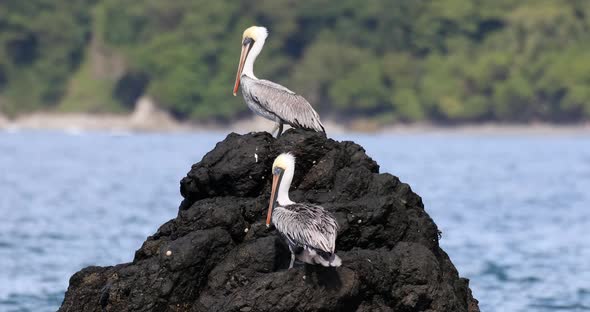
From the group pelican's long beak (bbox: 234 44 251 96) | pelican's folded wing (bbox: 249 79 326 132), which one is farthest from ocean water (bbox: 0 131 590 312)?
pelican's folded wing (bbox: 249 79 326 132)

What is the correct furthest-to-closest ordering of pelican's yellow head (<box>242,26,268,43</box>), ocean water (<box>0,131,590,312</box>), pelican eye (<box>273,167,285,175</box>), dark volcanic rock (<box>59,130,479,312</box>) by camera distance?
1. ocean water (<box>0,131,590,312</box>)
2. pelican's yellow head (<box>242,26,268,43</box>)
3. pelican eye (<box>273,167,285,175</box>)
4. dark volcanic rock (<box>59,130,479,312</box>)

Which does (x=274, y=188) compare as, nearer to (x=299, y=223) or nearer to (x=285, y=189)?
(x=285, y=189)

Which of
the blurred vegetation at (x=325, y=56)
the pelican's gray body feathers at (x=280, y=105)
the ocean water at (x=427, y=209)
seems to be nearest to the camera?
the pelican's gray body feathers at (x=280, y=105)

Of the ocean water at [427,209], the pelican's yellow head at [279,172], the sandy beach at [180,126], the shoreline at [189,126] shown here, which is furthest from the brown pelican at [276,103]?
the shoreline at [189,126]

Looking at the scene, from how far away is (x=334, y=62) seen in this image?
13225 cm

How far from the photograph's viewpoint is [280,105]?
648 inches

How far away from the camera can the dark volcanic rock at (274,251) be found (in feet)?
45.7

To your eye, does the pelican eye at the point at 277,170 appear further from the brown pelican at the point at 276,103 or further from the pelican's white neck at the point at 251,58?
the pelican's white neck at the point at 251,58

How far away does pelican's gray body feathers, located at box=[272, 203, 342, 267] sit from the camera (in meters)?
13.3

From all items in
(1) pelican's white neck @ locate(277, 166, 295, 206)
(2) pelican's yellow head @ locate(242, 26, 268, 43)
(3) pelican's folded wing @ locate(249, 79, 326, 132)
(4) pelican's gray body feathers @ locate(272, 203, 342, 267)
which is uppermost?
(2) pelican's yellow head @ locate(242, 26, 268, 43)

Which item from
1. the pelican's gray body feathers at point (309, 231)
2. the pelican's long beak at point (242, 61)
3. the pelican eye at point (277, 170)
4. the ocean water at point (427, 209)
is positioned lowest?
the pelican's gray body feathers at point (309, 231)

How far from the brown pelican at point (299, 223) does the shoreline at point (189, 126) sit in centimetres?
10791

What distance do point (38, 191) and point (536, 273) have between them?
35.0 meters

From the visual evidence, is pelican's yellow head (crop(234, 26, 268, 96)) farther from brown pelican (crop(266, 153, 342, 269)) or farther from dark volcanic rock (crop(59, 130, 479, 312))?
brown pelican (crop(266, 153, 342, 269))
